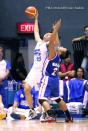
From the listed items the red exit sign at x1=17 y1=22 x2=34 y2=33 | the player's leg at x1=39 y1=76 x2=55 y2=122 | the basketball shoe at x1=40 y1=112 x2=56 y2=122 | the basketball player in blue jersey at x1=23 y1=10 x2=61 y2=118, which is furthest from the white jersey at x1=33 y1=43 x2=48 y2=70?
the red exit sign at x1=17 y1=22 x2=34 y2=33

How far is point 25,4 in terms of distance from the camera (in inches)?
662

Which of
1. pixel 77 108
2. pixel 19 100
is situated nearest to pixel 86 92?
pixel 77 108

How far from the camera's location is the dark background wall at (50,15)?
16.7 metres

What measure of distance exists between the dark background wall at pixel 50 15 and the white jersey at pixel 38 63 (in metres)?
5.89

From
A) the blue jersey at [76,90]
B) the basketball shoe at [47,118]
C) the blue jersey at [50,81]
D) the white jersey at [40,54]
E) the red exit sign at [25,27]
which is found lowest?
the basketball shoe at [47,118]

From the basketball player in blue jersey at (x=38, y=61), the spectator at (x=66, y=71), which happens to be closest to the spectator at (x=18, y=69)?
the spectator at (x=66, y=71)

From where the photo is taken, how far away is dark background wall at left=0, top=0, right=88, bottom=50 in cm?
1669

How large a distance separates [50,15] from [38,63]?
6.36 metres

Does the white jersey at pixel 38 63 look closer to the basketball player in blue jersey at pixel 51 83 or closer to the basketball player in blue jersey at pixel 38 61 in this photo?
the basketball player in blue jersey at pixel 38 61

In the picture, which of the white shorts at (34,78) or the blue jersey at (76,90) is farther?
the blue jersey at (76,90)

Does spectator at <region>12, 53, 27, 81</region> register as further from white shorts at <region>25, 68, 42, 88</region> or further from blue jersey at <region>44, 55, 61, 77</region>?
blue jersey at <region>44, 55, 61, 77</region>

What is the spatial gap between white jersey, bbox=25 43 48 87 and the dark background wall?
5892 millimetres

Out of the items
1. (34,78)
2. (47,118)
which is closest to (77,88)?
(34,78)

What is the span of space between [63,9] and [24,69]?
273 cm
